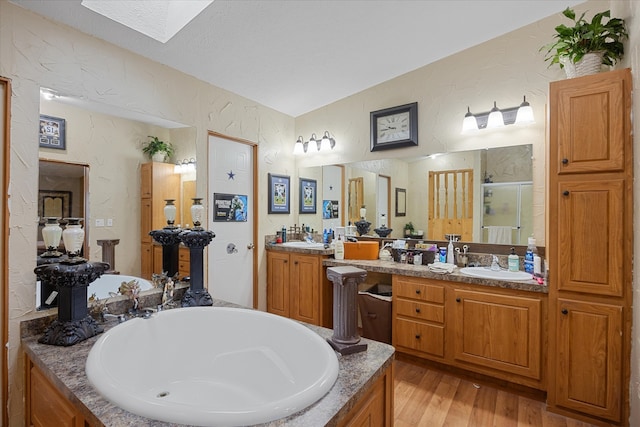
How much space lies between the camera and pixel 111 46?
2029 mm

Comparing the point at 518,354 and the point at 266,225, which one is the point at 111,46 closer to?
the point at 266,225

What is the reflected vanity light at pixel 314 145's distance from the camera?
3.60 meters

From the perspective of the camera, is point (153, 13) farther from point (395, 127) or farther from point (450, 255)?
point (450, 255)

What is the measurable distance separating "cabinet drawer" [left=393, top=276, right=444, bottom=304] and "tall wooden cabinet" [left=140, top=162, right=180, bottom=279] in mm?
1883

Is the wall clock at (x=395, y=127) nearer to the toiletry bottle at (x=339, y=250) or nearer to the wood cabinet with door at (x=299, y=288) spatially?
the toiletry bottle at (x=339, y=250)

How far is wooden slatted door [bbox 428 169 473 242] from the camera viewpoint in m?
2.75

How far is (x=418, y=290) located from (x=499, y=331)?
0.61 meters

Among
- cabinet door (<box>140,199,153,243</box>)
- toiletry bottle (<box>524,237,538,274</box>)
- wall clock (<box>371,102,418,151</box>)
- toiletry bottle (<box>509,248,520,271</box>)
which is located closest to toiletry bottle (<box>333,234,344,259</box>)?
wall clock (<box>371,102,418,151</box>)

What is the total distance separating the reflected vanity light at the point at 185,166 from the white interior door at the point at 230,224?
278 mm

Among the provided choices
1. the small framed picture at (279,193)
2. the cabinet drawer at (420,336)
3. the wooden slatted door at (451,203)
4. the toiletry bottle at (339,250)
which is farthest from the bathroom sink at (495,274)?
the small framed picture at (279,193)

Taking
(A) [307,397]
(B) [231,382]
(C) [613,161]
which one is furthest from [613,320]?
(B) [231,382]

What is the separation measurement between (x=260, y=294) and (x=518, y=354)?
8.09ft

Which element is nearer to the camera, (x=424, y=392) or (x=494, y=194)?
(x=424, y=392)

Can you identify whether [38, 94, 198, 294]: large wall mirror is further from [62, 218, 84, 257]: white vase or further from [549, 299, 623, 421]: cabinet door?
[549, 299, 623, 421]: cabinet door
